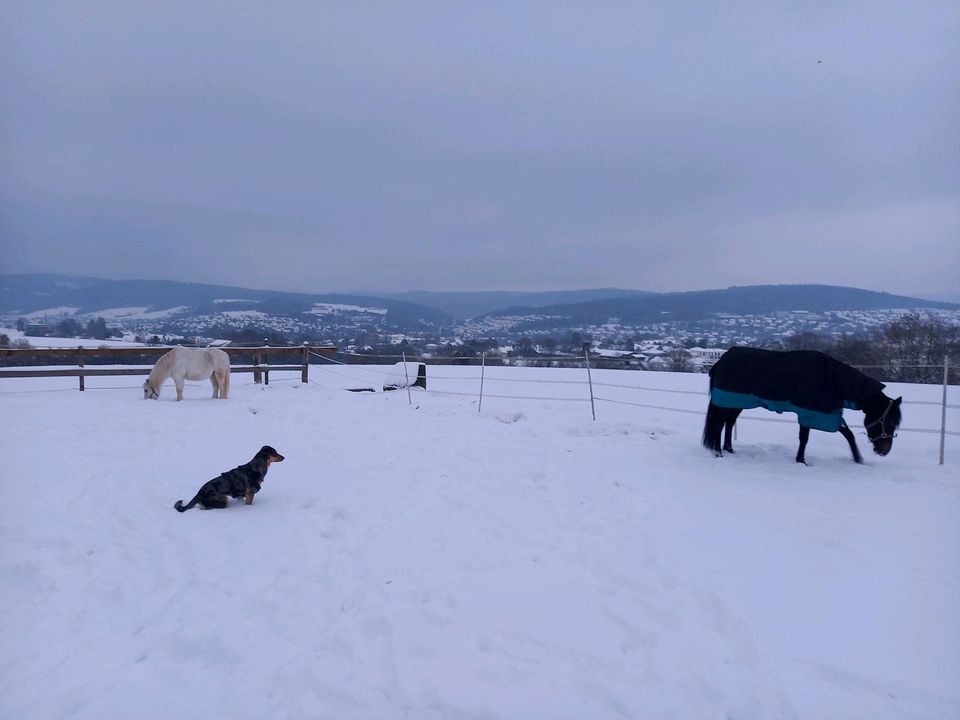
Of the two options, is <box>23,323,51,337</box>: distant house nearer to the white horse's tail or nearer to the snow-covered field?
the white horse's tail

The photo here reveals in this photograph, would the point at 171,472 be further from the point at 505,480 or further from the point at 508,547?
the point at 508,547

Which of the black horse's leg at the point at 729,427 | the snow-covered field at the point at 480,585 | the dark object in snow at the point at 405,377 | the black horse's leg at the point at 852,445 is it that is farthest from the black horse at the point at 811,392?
the dark object in snow at the point at 405,377

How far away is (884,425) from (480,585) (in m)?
4.95

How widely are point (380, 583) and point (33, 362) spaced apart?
50.8ft

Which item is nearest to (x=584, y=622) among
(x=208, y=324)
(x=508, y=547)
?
(x=508, y=547)

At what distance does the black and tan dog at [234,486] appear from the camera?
4691 mm

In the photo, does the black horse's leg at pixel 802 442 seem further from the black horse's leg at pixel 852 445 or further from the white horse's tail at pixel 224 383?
the white horse's tail at pixel 224 383

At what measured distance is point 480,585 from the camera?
3.39 meters

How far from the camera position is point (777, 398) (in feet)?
20.5

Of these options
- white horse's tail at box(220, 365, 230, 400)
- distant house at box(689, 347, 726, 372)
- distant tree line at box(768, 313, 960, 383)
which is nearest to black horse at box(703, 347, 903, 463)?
distant house at box(689, 347, 726, 372)

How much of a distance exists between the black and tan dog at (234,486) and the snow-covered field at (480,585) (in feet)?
0.35

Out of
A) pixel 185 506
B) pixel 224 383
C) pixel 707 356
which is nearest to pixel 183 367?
pixel 224 383

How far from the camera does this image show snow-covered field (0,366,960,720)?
2.44 metres

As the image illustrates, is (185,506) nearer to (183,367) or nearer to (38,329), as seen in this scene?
(183,367)
